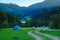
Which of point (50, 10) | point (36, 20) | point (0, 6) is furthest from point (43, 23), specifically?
point (0, 6)

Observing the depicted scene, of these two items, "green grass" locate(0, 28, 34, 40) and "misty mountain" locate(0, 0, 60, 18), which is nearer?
"green grass" locate(0, 28, 34, 40)

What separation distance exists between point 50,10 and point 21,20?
2.07 m

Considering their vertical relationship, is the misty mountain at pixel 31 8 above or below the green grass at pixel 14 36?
above

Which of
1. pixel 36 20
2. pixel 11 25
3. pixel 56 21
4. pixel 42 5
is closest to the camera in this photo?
pixel 42 5

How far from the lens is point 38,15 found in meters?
13.4

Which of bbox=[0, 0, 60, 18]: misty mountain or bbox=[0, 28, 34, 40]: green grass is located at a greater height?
bbox=[0, 0, 60, 18]: misty mountain

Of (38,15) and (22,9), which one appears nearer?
(22,9)

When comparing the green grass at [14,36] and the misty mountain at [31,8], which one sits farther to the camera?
the misty mountain at [31,8]

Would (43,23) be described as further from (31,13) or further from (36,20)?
(31,13)

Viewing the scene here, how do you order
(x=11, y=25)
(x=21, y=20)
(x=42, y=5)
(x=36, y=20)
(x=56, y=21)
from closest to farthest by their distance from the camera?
(x=42, y=5)
(x=21, y=20)
(x=36, y=20)
(x=11, y=25)
(x=56, y=21)

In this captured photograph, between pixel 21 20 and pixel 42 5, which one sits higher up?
pixel 42 5

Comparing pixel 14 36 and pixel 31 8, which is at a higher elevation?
pixel 31 8

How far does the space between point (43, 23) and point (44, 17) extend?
1.86ft

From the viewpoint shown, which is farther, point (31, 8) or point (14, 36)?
point (14, 36)
